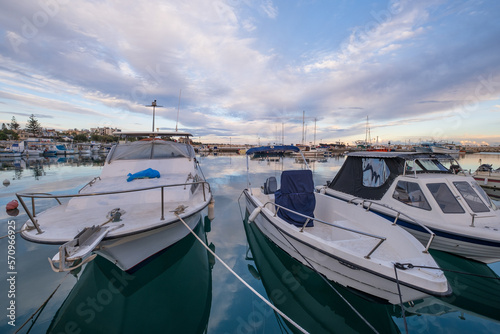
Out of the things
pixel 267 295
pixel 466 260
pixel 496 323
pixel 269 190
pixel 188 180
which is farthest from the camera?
pixel 269 190

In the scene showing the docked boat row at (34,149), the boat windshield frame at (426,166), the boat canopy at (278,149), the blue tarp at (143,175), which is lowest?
the blue tarp at (143,175)

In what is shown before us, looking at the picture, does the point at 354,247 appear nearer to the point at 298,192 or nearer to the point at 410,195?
the point at 298,192

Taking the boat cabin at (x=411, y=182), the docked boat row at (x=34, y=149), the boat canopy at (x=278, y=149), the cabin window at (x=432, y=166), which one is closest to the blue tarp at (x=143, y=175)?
the boat canopy at (x=278, y=149)

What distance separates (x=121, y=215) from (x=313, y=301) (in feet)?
14.7

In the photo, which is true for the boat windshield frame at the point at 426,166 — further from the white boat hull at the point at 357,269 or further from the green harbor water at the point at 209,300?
the white boat hull at the point at 357,269

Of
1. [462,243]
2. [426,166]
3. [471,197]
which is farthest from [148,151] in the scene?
[471,197]

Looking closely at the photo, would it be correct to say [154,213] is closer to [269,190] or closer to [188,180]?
[188,180]

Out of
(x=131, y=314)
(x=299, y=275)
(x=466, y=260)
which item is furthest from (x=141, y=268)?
(x=466, y=260)

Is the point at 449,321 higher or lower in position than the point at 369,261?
Answer: lower

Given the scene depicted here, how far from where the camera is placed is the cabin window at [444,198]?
5.53 metres

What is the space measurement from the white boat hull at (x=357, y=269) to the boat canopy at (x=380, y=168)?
9.52 ft

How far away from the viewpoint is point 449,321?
3.77m

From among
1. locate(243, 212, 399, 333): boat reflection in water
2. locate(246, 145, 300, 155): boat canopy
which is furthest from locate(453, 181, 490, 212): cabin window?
locate(246, 145, 300, 155): boat canopy

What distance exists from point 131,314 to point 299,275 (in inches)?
142
